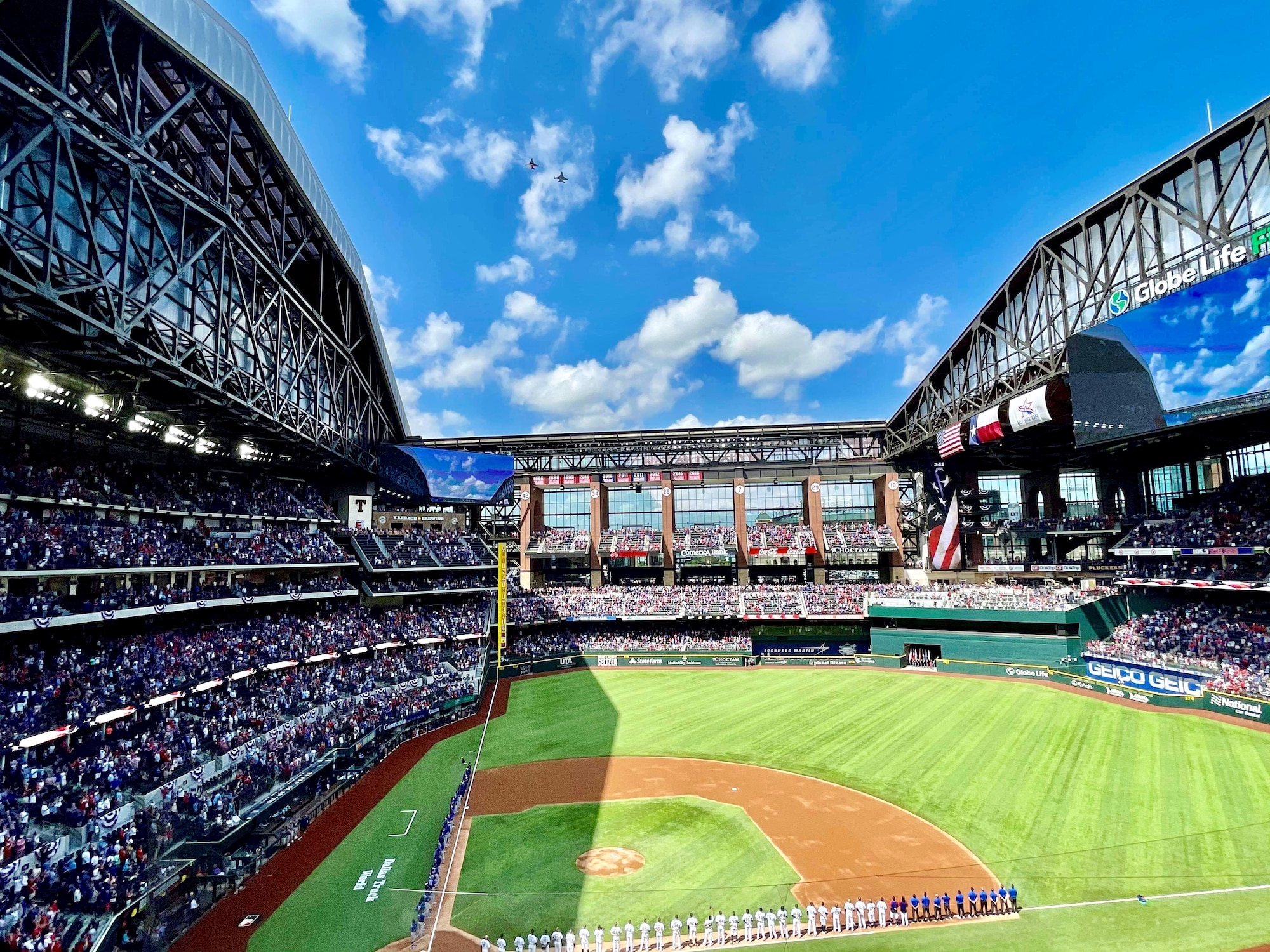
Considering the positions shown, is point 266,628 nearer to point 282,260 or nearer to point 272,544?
point 272,544

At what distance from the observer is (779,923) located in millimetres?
16062

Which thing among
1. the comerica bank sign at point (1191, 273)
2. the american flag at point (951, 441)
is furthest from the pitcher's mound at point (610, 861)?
the american flag at point (951, 441)

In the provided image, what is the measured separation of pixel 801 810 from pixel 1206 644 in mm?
28985

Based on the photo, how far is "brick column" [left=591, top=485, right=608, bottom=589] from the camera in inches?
2392

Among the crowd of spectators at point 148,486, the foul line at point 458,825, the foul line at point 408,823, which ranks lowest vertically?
the foul line at point 408,823

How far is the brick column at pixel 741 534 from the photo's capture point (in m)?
60.4

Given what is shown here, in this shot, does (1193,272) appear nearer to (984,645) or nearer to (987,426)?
(987,426)

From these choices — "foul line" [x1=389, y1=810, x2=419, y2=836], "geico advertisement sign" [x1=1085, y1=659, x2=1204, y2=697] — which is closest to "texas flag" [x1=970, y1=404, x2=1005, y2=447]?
"geico advertisement sign" [x1=1085, y1=659, x2=1204, y2=697]

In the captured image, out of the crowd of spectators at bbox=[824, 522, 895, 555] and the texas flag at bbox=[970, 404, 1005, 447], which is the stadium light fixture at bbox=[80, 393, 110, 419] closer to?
the texas flag at bbox=[970, 404, 1005, 447]

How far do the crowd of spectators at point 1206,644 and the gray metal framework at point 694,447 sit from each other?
79.1ft

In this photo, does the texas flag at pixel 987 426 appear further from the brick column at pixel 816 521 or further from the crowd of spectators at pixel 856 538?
the brick column at pixel 816 521

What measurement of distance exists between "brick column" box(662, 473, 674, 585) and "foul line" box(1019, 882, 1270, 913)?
44861mm

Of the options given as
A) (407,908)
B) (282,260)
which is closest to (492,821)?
(407,908)

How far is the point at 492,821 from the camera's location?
22.9m
